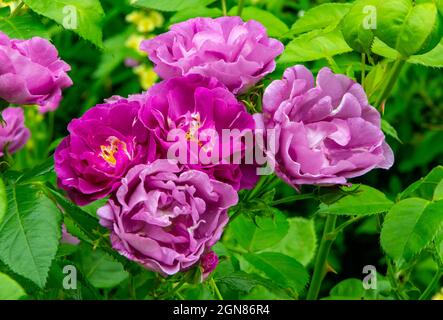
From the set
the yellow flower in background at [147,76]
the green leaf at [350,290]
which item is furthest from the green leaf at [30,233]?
the yellow flower in background at [147,76]

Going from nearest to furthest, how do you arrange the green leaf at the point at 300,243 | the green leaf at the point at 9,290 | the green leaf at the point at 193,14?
the green leaf at the point at 9,290 < the green leaf at the point at 193,14 < the green leaf at the point at 300,243

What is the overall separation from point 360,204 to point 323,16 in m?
0.23

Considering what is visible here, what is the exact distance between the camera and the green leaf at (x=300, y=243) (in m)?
1.33

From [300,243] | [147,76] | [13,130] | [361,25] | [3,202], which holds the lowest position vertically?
[147,76]

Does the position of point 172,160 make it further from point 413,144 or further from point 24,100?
point 413,144

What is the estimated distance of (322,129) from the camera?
2.68ft

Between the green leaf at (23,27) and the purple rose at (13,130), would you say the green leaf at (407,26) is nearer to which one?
the green leaf at (23,27)

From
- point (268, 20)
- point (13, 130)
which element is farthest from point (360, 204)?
point (13, 130)

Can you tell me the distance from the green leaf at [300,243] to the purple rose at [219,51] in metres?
0.53

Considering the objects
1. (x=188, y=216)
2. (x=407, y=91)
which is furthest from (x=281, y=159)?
(x=407, y=91)

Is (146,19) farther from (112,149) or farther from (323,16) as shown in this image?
(112,149)

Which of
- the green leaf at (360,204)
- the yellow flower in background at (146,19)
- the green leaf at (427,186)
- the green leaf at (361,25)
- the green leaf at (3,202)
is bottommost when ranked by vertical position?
the yellow flower in background at (146,19)
